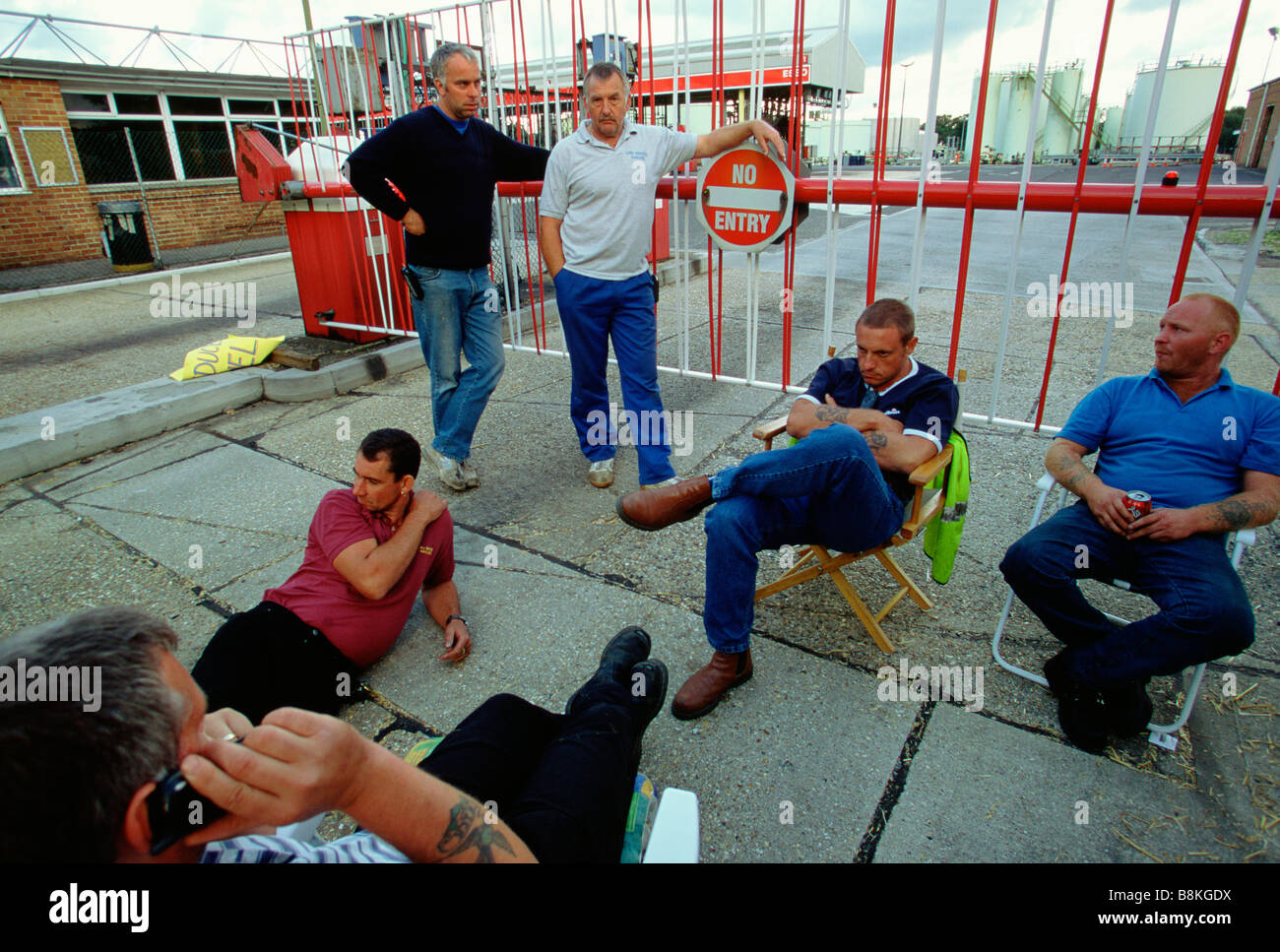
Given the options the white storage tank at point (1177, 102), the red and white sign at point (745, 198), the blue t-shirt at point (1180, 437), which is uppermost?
the white storage tank at point (1177, 102)

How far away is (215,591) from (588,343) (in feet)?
7.24

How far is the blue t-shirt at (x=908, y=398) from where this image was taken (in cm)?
268

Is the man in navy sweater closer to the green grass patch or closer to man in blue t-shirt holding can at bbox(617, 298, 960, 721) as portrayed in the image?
man in blue t-shirt holding can at bbox(617, 298, 960, 721)

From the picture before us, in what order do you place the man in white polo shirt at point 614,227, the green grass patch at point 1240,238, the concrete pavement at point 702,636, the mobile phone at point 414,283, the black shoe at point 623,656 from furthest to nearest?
the green grass patch at point 1240,238 → the mobile phone at point 414,283 → the man in white polo shirt at point 614,227 → the black shoe at point 623,656 → the concrete pavement at point 702,636

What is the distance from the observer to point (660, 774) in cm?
225

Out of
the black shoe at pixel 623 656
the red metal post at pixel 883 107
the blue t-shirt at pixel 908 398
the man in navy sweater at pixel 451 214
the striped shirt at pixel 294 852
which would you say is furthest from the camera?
the man in navy sweater at pixel 451 214

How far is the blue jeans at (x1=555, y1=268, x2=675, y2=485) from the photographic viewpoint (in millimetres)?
3807

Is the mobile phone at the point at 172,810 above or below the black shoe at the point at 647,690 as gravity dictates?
above

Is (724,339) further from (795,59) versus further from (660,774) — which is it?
(660,774)

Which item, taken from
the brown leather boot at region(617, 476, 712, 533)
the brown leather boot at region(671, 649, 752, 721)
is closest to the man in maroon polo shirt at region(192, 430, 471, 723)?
the brown leather boot at region(617, 476, 712, 533)

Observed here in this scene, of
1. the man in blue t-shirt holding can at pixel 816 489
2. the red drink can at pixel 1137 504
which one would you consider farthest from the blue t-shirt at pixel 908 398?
the red drink can at pixel 1137 504

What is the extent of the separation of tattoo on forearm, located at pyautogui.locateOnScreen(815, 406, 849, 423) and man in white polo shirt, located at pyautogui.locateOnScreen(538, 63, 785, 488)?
3.78 feet

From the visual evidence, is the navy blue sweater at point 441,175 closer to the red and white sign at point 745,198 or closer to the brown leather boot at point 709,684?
the red and white sign at point 745,198

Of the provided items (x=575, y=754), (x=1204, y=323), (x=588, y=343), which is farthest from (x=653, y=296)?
(x=575, y=754)
